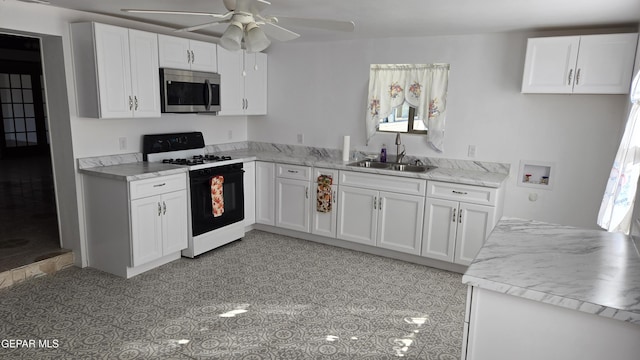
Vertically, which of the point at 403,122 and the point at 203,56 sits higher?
the point at 203,56

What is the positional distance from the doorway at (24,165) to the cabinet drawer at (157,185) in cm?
103

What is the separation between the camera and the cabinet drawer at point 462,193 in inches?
149

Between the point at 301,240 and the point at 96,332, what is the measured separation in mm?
2426

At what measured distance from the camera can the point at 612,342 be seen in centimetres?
157

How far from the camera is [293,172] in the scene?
481 centimetres

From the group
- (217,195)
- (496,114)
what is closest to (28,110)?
(217,195)

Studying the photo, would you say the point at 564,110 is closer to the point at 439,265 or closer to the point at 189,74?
the point at 439,265

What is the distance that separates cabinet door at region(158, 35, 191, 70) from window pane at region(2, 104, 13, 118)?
6679mm

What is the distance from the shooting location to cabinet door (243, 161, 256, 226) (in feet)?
15.9

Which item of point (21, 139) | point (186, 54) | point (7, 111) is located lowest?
point (21, 139)

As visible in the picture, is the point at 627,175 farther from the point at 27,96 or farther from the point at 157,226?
the point at 27,96

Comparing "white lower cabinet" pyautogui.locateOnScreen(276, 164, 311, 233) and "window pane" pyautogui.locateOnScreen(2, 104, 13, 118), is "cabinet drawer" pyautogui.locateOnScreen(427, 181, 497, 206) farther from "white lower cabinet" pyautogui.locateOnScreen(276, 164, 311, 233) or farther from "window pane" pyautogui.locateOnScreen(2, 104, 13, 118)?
"window pane" pyautogui.locateOnScreen(2, 104, 13, 118)

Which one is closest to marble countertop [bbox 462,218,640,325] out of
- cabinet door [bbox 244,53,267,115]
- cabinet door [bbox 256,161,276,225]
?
cabinet door [bbox 256,161,276,225]

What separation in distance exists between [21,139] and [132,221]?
7.40 meters
